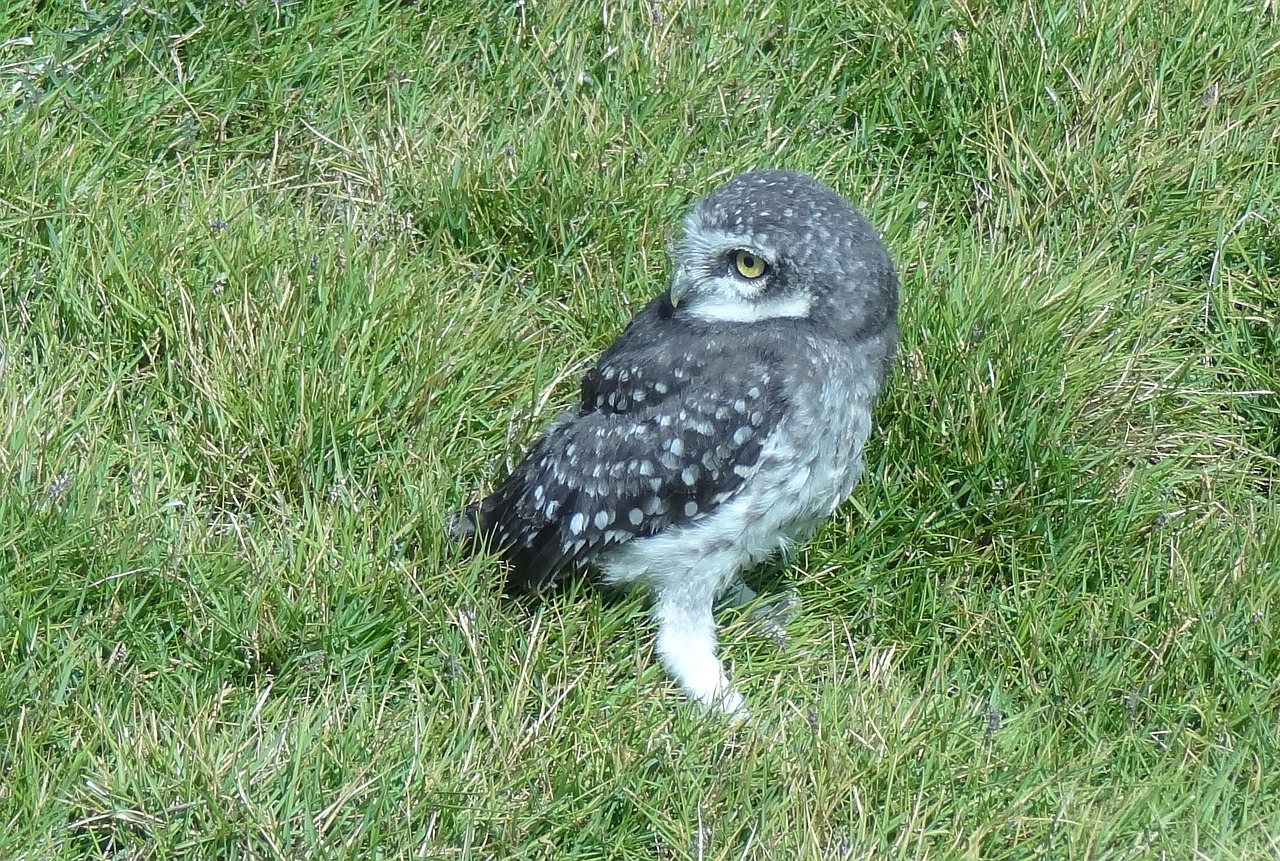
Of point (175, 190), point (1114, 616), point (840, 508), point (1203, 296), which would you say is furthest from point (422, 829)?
point (1203, 296)

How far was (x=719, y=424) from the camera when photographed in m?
4.15

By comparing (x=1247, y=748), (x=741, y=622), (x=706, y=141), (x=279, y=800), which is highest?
(x=706, y=141)

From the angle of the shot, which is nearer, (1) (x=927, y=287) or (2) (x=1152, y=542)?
(2) (x=1152, y=542)

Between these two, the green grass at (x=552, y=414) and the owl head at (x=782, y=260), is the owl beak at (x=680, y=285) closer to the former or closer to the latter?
the owl head at (x=782, y=260)

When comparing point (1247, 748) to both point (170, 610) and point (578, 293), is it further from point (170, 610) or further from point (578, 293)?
point (170, 610)

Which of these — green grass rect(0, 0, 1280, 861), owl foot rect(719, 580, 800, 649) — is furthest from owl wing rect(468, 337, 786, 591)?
owl foot rect(719, 580, 800, 649)

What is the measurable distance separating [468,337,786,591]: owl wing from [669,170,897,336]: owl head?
0.21 metres

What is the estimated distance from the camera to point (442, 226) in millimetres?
5367

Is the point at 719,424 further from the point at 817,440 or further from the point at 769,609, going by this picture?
the point at 769,609

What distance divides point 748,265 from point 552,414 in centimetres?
107

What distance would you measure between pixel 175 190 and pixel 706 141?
204 centimetres

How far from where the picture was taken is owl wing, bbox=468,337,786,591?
13.6ft

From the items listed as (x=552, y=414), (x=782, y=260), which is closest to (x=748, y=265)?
(x=782, y=260)

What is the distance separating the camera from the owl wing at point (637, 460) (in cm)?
414
